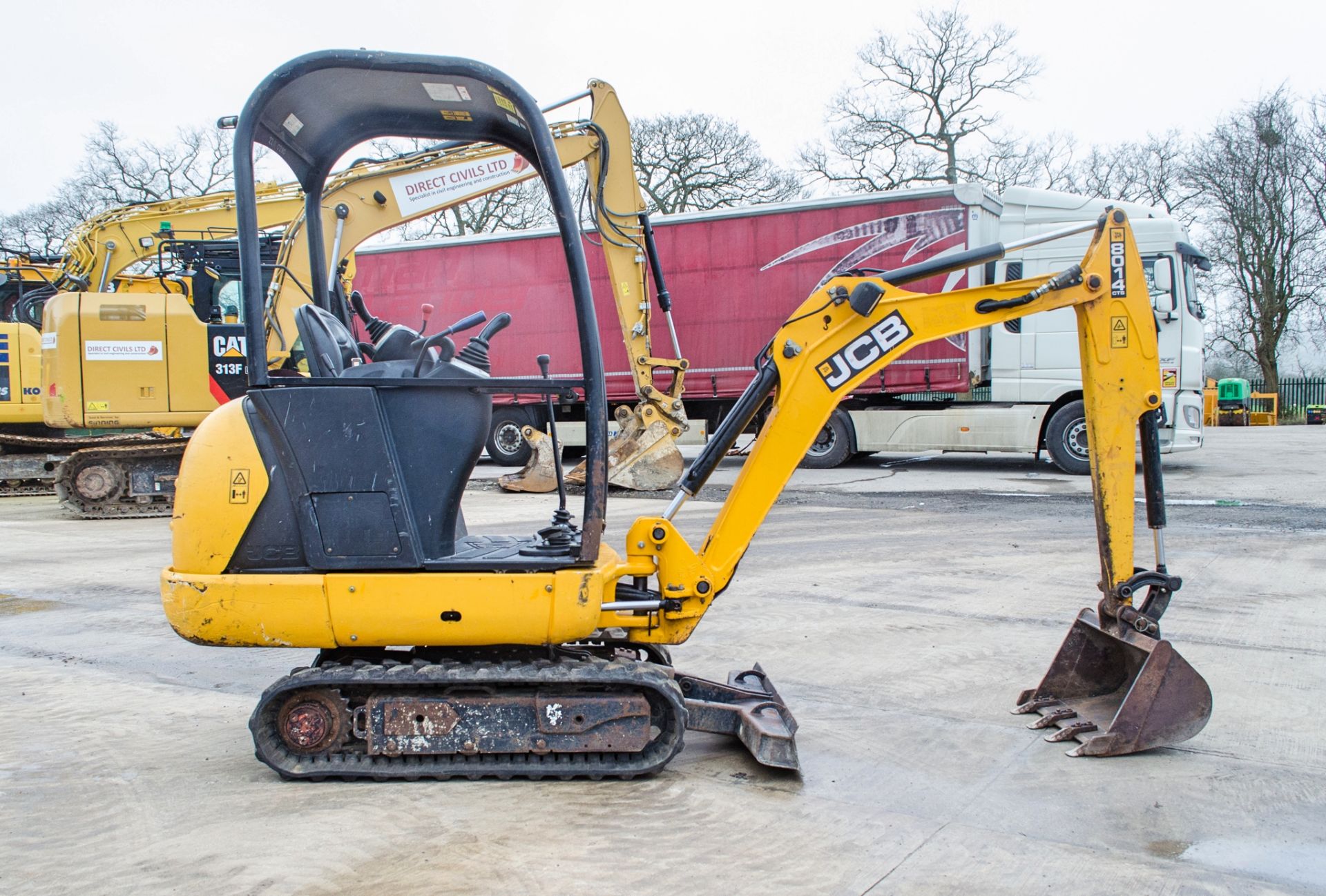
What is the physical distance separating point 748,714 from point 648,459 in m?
8.90

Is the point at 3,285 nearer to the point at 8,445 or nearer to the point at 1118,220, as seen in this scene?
the point at 8,445

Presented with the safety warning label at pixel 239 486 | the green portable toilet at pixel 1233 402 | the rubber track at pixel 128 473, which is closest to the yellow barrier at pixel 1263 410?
the green portable toilet at pixel 1233 402

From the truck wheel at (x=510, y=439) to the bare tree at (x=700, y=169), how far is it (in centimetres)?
1803

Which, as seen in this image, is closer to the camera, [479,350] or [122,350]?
[479,350]

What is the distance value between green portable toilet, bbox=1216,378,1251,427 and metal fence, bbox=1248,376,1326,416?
21.1ft

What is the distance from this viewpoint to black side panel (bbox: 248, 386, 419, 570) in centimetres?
353

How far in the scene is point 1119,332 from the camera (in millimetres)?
4086

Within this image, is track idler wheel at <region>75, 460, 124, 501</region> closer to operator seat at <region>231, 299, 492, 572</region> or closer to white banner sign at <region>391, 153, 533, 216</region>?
white banner sign at <region>391, 153, 533, 216</region>

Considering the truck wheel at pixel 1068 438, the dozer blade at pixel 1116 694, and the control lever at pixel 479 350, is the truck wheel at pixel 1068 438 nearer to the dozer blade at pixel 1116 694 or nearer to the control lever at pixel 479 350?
the dozer blade at pixel 1116 694

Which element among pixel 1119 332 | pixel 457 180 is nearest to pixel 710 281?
pixel 457 180

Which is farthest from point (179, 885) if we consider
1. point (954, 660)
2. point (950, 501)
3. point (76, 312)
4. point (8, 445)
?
point (8, 445)

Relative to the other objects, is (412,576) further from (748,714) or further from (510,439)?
(510,439)

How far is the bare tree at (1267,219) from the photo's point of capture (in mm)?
34969

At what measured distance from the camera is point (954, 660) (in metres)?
5.20
